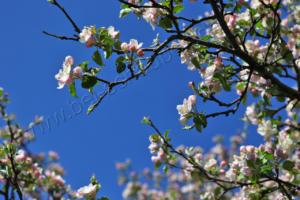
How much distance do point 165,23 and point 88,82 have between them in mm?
587

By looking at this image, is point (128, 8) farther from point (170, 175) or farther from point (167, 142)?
point (170, 175)

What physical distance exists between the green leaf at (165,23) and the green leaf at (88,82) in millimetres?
536

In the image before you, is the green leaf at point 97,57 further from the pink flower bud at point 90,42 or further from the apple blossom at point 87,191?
the apple blossom at point 87,191

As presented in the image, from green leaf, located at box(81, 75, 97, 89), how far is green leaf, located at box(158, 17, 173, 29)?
536mm

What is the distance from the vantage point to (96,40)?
152 cm

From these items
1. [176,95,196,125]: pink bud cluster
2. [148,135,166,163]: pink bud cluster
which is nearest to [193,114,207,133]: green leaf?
[176,95,196,125]: pink bud cluster

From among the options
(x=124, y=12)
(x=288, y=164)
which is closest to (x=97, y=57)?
(x=124, y=12)

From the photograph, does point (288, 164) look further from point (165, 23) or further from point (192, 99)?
point (165, 23)

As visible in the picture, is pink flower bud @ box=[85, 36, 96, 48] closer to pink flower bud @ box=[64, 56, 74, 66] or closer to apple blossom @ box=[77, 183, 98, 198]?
pink flower bud @ box=[64, 56, 74, 66]

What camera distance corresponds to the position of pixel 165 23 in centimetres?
173

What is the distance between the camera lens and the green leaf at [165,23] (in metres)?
1.73

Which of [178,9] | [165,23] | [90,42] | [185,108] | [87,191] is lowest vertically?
[87,191]

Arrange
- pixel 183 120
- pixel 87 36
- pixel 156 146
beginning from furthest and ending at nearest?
pixel 156 146 < pixel 183 120 < pixel 87 36

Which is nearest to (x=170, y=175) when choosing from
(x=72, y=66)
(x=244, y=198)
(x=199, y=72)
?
(x=244, y=198)
